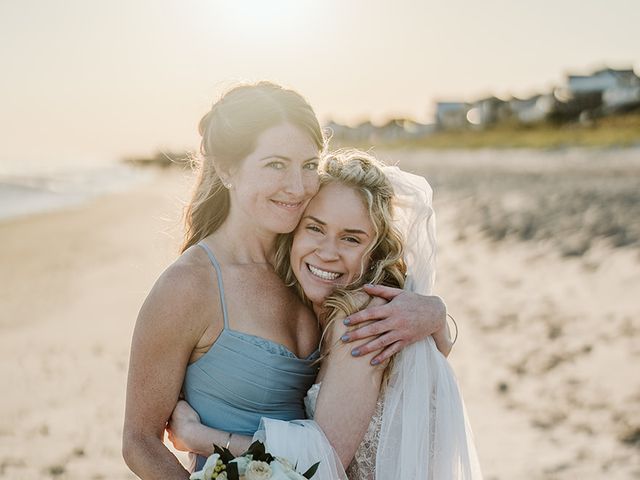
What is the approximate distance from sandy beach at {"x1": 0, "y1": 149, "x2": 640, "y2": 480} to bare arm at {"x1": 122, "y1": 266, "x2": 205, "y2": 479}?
1036 mm

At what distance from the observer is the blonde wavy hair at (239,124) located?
3289 mm

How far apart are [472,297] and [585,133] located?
30404 mm

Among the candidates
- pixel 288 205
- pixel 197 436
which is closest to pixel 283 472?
pixel 197 436

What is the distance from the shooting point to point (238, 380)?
3.18 m

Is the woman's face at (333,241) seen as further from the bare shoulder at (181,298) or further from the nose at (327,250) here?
the bare shoulder at (181,298)

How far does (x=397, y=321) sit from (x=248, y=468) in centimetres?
98

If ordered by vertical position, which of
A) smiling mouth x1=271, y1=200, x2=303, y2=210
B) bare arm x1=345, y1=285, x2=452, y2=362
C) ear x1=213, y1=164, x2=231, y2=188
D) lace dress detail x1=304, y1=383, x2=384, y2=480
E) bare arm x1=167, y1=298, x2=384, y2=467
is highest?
ear x1=213, y1=164, x2=231, y2=188

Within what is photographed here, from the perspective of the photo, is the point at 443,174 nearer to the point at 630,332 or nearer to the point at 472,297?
the point at 472,297

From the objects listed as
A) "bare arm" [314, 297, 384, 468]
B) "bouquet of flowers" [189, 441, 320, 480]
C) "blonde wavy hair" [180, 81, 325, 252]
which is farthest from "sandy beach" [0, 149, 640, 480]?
"bouquet of flowers" [189, 441, 320, 480]

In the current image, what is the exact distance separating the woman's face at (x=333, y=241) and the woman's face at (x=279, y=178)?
84mm

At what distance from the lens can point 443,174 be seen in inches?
1335

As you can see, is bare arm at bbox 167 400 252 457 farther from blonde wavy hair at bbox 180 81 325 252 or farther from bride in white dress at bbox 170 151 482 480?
blonde wavy hair at bbox 180 81 325 252

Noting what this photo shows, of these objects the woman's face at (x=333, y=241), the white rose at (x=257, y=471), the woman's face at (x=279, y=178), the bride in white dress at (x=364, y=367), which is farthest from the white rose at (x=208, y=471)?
the woman's face at (x=279, y=178)

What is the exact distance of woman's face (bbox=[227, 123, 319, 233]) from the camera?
A: 10.8 feet
